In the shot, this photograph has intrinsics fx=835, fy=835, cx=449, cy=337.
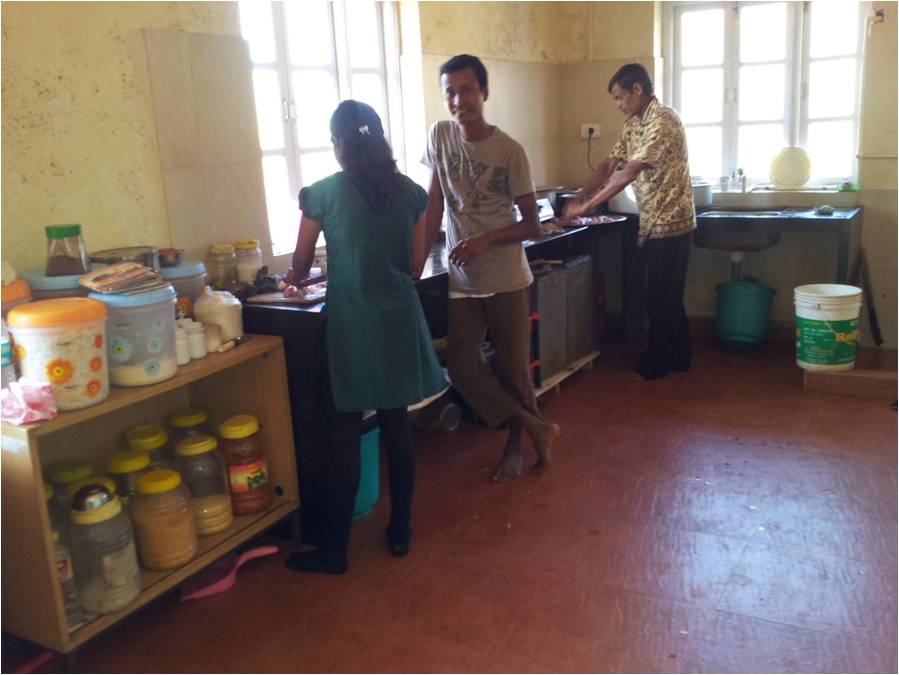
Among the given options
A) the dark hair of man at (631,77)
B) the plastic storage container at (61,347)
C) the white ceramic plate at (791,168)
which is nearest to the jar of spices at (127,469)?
the plastic storage container at (61,347)

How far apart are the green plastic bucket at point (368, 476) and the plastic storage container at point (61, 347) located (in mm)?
970

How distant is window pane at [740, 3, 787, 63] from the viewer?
15.3ft

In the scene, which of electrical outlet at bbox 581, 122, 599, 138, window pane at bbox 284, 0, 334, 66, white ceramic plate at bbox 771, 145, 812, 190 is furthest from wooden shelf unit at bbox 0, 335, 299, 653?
white ceramic plate at bbox 771, 145, 812, 190

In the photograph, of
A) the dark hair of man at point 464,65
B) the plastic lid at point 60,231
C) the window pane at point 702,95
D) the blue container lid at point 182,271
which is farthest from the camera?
the window pane at point 702,95

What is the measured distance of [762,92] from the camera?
479 cm

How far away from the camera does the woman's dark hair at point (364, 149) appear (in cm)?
220

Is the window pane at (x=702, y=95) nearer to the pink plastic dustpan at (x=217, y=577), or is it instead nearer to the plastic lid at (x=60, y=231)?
the pink plastic dustpan at (x=217, y=577)

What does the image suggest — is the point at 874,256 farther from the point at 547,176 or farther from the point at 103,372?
the point at 103,372

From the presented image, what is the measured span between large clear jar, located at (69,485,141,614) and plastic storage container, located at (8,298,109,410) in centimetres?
27

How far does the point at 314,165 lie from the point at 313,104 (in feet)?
0.82

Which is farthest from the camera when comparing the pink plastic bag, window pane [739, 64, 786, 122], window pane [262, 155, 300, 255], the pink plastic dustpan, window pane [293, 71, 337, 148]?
window pane [739, 64, 786, 122]

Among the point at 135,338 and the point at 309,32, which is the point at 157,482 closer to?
the point at 135,338

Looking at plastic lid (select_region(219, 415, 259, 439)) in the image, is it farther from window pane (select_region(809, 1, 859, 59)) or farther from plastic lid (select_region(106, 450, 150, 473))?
window pane (select_region(809, 1, 859, 59))

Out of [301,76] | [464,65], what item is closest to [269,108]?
[301,76]
